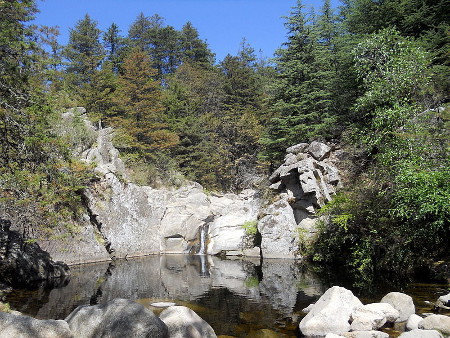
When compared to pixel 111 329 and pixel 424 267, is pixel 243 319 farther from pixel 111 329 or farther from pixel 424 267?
pixel 424 267

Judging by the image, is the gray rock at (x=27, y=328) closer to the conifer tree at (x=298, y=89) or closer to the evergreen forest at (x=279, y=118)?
the evergreen forest at (x=279, y=118)

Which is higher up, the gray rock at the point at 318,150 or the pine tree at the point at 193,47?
the pine tree at the point at 193,47

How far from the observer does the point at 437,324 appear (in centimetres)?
744

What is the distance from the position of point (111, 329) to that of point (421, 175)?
952 centimetres

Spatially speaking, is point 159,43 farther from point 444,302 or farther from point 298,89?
point 444,302

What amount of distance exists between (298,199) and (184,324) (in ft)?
48.2

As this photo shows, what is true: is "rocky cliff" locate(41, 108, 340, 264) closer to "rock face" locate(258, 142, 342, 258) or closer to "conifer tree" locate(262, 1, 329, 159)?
"rock face" locate(258, 142, 342, 258)

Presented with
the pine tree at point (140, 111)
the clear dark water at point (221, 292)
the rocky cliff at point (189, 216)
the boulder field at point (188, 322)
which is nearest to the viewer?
the boulder field at point (188, 322)

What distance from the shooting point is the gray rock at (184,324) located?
6.48m

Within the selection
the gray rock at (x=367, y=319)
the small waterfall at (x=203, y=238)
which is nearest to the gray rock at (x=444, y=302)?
the gray rock at (x=367, y=319)

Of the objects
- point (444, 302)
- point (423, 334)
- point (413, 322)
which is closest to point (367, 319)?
point (413, 322)

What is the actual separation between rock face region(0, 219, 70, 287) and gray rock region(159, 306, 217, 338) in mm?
9210

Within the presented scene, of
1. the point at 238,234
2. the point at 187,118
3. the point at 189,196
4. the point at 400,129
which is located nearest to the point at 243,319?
the point at 400,129

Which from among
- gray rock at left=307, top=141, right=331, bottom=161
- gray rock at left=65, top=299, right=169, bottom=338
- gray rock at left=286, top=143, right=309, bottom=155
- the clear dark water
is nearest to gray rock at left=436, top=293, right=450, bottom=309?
the clear dark water
